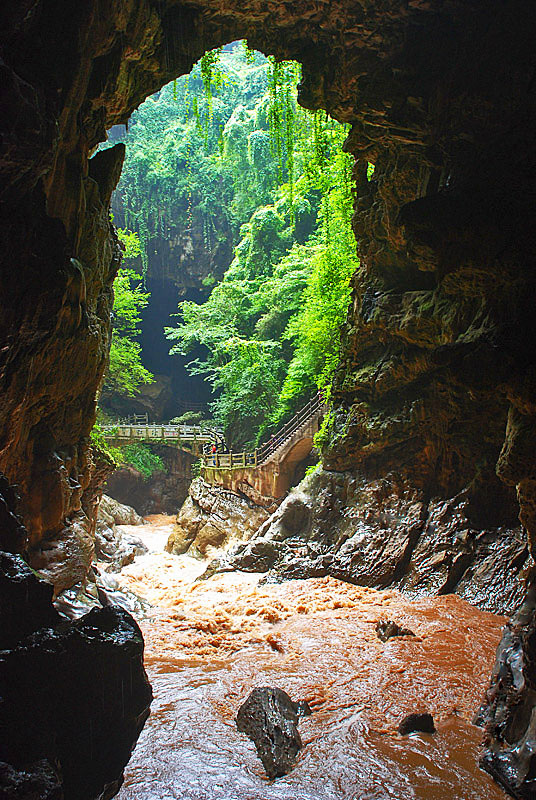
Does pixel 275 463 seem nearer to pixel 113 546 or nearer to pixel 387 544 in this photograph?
pixel 113 546

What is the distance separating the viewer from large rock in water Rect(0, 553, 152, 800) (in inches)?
143

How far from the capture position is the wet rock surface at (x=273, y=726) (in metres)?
4.74

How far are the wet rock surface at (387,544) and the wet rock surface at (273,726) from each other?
4.74 m

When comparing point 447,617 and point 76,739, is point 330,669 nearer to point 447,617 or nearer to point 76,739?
point 447,617

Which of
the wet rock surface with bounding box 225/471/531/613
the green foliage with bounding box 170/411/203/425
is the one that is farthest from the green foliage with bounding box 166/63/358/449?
the wet rock surface with bounding box 225/471/531/613

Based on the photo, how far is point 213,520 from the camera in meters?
18.2

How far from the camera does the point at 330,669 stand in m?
7.02

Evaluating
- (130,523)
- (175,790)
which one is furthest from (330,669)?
(130,523)

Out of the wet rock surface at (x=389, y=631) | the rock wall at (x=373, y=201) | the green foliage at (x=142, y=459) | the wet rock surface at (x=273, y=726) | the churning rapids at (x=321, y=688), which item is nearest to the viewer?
the churning rapids at (x=321, y=688)

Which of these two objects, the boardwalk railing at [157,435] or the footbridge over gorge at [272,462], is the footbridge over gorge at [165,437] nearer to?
the boardwalk railing at [157,435]

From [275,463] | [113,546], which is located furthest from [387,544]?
[113,546]

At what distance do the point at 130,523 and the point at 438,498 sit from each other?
57.3 ft

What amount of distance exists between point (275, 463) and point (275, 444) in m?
1.07

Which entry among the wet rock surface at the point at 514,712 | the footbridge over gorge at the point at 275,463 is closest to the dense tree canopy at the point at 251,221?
the footbridge over gorge at the point at 275,463
